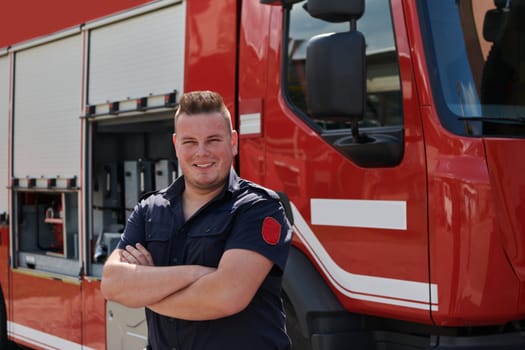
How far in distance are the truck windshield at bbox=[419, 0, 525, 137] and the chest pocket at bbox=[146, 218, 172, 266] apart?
1.33 m

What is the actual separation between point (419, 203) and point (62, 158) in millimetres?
3042

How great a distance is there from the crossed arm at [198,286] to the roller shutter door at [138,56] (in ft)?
7.39

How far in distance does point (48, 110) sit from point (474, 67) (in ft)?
11.1

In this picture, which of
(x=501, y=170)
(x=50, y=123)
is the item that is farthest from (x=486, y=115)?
(x=50, y=123)

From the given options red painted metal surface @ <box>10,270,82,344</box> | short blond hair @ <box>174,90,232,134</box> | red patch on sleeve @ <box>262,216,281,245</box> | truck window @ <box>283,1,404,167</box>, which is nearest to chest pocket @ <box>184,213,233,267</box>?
red patch on sleeve @ <box>262,216,281,245</box>

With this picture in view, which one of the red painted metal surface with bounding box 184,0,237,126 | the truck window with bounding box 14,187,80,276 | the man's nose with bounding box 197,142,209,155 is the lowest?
the truck window with bounding box 14,187,80,276

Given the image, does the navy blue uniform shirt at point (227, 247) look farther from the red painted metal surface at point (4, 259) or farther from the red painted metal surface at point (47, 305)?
the red painted metal surface at point (4, 259)

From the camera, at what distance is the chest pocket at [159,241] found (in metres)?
2.26

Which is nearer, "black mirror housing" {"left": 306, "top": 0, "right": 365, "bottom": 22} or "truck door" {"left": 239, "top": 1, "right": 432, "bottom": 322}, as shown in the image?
"black mirror housing" {"left": 306, "top": 0, "right": 365, "bottom": 22}

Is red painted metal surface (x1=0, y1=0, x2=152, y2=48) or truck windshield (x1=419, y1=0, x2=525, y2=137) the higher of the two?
red painted metal surface (x1=0, y1=0, x2=152, y2=48)

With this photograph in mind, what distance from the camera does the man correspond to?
2125mm

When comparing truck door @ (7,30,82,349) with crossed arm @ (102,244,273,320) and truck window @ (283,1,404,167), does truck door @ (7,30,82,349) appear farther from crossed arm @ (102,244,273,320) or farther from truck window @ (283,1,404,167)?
crossed arm @ (102,244,273,320)

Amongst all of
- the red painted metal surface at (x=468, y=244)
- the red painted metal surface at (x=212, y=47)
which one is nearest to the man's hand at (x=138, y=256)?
the red painted metal surface at (x=468, y=244)

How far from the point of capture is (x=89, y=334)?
495cm
